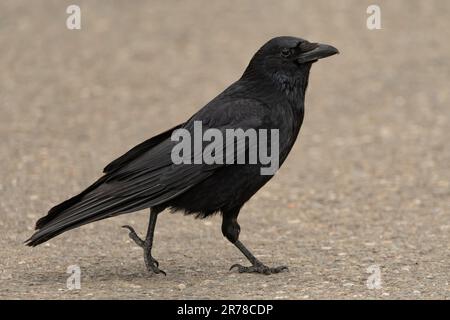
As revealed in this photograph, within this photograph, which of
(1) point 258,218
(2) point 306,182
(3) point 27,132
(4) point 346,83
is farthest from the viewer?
(4) point 346,83

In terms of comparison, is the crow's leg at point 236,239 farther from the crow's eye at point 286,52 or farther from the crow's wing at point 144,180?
the crow's eye at point 286,52

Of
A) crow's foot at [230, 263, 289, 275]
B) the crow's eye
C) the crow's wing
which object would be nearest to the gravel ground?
crow's foot at [230, 263, 289, 275]

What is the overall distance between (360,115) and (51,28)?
5.93 m

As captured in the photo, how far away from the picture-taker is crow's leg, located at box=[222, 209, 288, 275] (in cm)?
690

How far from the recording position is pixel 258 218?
9219 mm

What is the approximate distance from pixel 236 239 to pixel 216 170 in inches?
24.9

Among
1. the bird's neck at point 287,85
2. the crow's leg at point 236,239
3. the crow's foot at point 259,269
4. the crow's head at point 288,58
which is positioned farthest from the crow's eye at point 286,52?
the crow's foot at point 259,269

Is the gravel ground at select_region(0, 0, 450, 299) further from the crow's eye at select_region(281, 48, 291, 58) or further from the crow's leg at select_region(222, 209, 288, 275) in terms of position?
the crow's eye at select_region(281, 48, 291, 58)

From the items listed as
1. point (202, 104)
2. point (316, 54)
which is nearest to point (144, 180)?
point (316, 54)

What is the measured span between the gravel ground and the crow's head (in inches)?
56.2

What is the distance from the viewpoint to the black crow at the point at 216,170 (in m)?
6.53

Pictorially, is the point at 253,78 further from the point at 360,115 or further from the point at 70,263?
the point at 360,115

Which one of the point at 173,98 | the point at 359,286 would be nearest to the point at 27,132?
the point at 173,98

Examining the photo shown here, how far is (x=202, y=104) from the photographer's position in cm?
1346
